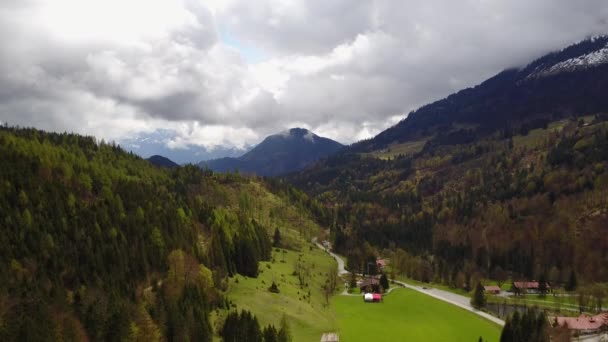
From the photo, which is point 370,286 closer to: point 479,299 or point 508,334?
point 479,299

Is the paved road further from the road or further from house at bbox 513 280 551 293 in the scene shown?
house at bbox 513 280 551 293

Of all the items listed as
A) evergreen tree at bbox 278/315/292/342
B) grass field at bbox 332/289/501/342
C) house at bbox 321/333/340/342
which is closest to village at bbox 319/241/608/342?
grass field at bbox 332/289/501/342

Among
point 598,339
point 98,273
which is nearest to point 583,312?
point 598,339

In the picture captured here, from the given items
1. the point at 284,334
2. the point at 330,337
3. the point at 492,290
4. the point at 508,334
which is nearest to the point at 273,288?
the point at 330,337

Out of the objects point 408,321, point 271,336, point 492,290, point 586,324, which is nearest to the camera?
point 271,336

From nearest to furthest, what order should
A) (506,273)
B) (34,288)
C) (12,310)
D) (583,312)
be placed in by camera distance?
1. (12,310)
2. (34,288)
3. (583,312)
4. (506,273)

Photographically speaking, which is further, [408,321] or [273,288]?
[273,288]

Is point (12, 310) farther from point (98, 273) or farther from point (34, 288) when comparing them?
point (98, 273)
